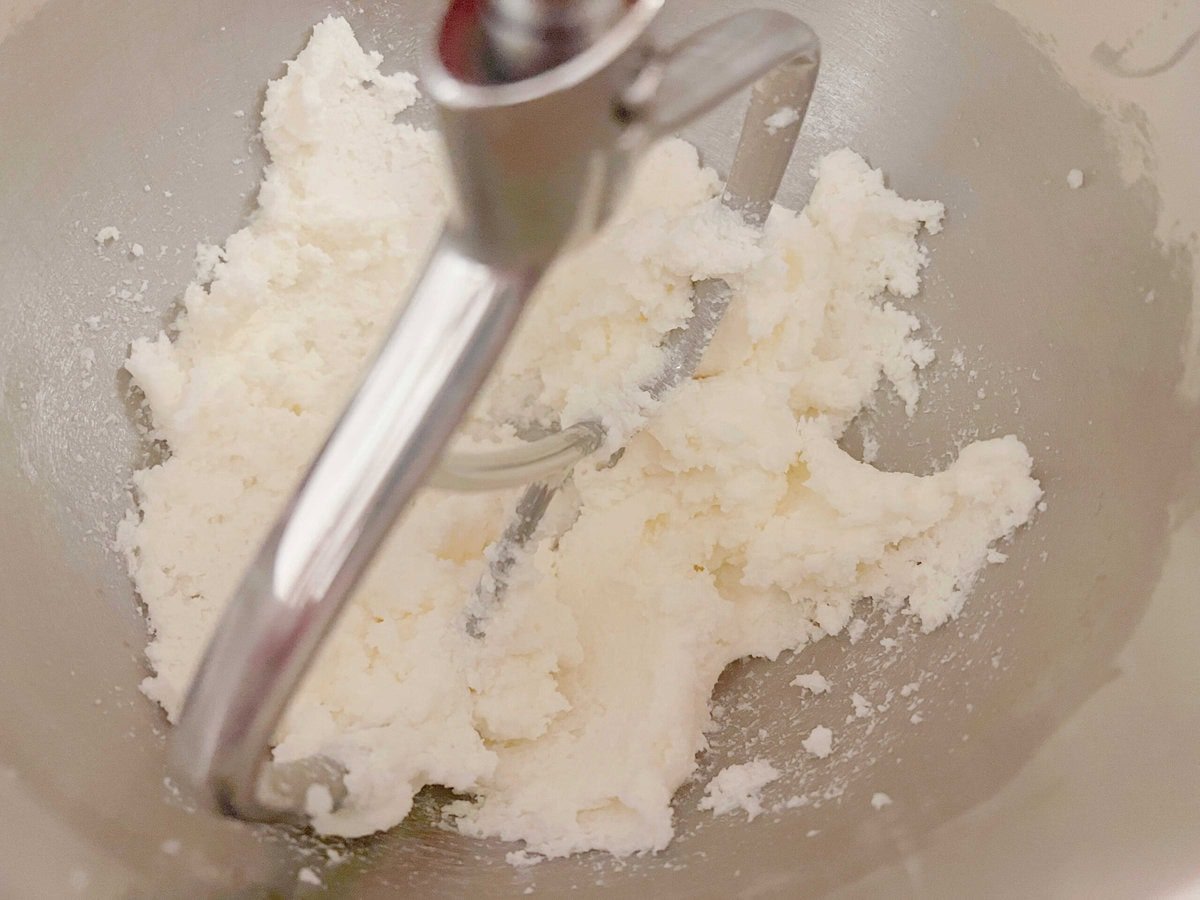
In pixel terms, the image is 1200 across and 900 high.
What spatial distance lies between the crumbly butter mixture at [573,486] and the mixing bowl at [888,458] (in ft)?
0.12

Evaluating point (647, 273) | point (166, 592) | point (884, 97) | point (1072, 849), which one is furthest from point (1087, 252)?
point (166, 592)

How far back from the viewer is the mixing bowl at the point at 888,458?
76cm

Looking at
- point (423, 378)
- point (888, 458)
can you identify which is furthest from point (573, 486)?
Answer: point (423, 378)

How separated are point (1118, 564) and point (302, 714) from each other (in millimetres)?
685

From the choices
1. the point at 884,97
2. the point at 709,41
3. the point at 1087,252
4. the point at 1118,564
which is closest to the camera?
the point at 709,41

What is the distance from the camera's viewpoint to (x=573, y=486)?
1.01m

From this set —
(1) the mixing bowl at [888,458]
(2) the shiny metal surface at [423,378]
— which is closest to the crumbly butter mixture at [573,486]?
(1) the mixing bowl at [888,458]

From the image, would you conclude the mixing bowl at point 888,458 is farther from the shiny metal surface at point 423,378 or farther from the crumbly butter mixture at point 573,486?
the shiny metal surface at point 423,378

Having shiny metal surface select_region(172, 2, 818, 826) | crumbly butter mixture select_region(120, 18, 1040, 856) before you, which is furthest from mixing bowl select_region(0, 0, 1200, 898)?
shiny metal surface select_region(172, 2, 818, 826)

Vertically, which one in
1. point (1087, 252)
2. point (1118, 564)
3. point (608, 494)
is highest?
point (1087, 252)

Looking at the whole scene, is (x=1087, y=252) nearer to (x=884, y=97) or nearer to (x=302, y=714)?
(x=884, y=97)

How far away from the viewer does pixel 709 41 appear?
66 centimetres

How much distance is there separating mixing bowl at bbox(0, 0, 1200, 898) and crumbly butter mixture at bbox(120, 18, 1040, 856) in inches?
1.4

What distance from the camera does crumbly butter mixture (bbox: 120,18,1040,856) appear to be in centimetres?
88
